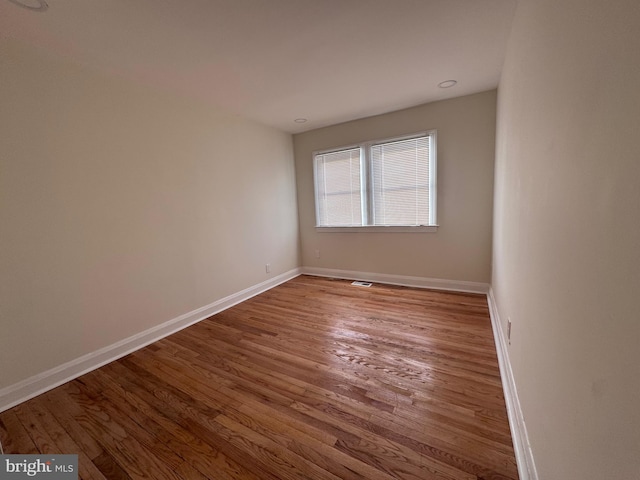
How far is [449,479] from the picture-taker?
1109mm

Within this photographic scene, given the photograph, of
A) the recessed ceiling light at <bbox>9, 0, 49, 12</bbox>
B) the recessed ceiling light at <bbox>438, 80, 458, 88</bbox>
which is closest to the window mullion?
the recessed ceiling light at <bbox>438, 80, 458, 88</bbox>

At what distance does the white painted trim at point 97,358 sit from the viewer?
5.64 ft

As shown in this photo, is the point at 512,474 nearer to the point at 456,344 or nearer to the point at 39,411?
the point at 456,344

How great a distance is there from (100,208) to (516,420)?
10.3ft

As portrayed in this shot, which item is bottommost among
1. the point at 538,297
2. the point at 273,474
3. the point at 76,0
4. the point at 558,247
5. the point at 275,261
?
the point at 273,474

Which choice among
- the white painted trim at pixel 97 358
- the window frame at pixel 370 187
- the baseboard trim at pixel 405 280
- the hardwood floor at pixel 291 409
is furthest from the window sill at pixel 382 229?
the white painted trim at pixel 97 358

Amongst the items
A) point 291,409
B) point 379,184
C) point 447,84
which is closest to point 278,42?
point 447,84

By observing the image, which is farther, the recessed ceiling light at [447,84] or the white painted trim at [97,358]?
the recessed ceiling light at [447,84]

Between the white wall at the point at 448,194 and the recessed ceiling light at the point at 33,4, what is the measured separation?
3.02 m

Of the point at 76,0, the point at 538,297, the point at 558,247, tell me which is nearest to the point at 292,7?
the point at 76,0

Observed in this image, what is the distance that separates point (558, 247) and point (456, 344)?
157 cm

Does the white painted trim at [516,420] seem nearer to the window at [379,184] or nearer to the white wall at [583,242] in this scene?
the white wall at [583,242]

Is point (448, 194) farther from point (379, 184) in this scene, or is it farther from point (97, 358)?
point (97, 358)

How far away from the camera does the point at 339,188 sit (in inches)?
158
